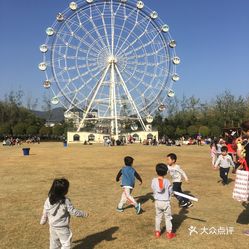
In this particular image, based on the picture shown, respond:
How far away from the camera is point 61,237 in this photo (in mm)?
5750

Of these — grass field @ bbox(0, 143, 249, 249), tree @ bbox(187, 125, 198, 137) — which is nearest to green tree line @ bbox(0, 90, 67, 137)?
tree @ bbox(187, 125, 198, 137)

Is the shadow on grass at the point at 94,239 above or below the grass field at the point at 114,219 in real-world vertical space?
below

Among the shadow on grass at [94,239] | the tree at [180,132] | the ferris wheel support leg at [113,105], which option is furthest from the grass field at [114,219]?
the tree at [180,132]

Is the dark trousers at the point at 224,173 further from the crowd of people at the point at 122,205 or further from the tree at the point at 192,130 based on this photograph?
the tree at the point at 192,130

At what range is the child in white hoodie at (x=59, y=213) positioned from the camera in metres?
5.71

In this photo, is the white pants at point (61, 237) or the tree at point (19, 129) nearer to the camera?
the white pants at point (61, 237)

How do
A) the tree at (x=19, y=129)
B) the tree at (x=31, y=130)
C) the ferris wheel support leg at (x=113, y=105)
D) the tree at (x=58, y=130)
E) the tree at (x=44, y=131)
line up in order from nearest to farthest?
the ferris wheel support leg at (x=113, y=105) → the tree at (x=19, y=129) → the tree at (x=31, y=130) → the tree at (x=44, y=131) → the tree at (x=58, y=130)

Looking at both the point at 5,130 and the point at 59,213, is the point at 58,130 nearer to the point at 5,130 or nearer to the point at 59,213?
the point at 5,130

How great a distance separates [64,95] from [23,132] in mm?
26786

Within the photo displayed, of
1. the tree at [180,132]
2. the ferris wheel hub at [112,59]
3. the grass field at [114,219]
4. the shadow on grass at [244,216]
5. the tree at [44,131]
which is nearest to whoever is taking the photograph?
the grass field at [114,219]

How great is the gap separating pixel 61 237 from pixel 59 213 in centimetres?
33

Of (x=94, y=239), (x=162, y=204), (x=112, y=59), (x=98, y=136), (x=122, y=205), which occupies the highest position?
(x=112, y=59)

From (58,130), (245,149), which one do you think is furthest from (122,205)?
(58,130)

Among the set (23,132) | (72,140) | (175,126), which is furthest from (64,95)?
(175,126)
